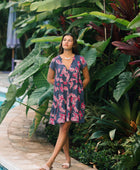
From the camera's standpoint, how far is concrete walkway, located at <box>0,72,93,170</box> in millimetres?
3064

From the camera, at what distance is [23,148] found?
361 centimetres

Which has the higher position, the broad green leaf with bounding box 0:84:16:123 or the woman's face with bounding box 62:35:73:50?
the woman's face with bounding box 62:35:73:50

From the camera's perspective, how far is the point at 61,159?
334 centimetres

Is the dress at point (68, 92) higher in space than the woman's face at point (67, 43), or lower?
lower

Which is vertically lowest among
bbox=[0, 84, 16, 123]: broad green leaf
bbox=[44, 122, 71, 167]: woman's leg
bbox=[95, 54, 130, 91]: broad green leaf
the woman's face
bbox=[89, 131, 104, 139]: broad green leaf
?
bbox=[89, 131, 104, 139]: broad green leaf

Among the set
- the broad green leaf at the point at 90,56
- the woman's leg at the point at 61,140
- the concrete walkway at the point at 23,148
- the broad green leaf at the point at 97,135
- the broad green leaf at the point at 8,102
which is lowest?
the concrete walkway at the point at 23,148

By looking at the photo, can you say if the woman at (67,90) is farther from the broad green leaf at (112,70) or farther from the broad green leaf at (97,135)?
the broad green leaf at (112,70)

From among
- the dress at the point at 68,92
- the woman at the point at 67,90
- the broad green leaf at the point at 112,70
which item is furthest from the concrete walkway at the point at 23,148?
the broad green leaf at the point at 112,70

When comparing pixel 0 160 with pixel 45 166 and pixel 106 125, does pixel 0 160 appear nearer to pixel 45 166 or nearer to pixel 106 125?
pixel 45 166

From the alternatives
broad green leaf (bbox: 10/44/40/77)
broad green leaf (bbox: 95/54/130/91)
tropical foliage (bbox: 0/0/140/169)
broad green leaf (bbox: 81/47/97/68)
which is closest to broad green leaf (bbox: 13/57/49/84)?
tropical foliage (bbox: 0/0/140/169)

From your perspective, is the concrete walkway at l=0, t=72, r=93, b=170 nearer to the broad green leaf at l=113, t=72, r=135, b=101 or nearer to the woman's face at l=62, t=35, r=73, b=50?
the broad green leaf at l=113, t=72, r=135, b=101

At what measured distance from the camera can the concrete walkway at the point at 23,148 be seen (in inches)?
121

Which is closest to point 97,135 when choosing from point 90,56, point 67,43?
point 90,56

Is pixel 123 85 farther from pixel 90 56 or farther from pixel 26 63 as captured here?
pixel 26 63
